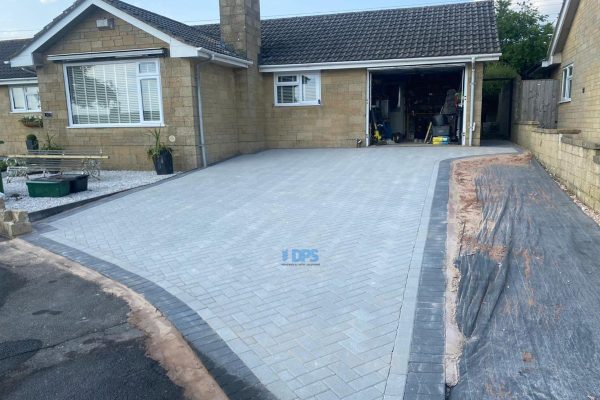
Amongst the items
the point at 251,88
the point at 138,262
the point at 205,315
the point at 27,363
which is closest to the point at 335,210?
the point at 138,262

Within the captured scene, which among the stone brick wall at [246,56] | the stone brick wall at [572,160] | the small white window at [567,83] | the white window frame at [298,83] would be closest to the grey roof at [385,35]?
the white window frame at [298,83]

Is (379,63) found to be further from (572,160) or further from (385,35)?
(572,160)

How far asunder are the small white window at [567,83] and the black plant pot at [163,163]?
13.1m

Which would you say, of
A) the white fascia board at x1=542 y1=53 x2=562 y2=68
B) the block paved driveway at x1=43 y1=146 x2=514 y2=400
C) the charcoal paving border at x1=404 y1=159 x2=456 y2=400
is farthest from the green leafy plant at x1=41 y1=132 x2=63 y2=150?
the white fascia board at x1=542 y1=53 x2=562 y2=68

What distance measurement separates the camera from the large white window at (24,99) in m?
19.9

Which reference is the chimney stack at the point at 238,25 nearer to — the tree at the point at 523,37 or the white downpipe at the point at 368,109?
the white downpipe at the point at 368,109

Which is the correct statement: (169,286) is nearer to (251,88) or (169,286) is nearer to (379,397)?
(379,397)

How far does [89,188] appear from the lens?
1095 cm

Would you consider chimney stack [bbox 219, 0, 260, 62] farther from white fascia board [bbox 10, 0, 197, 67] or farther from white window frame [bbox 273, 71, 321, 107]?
white fascia board [bbox 10, 0, 197, 67]

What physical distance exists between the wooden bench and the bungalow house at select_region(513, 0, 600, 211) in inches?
405

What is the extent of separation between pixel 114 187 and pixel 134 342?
7.84 meters

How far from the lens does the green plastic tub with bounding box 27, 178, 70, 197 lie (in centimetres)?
984

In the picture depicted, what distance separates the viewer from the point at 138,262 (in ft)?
18.8

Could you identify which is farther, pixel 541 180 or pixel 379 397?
pixel 541 180
